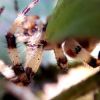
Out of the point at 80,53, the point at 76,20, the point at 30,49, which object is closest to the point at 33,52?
→ the point at 30,49

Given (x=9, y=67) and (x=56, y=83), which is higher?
(x=9, y=67)

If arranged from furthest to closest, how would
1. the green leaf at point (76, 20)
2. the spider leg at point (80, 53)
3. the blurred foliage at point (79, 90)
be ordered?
the blurred foliage at point (79, 90) → the spider leg at point (80, 53) → the green leaf at point (76, 20)

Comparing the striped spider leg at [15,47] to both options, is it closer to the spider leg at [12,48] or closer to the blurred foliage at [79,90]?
the spider leg at [12,48]

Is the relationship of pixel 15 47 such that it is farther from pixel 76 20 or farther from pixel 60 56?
pixel 76 20

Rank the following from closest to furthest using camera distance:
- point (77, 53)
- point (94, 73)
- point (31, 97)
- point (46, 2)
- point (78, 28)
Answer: point (78, 28) < point (77, 53) < point (94, 73) < point (46, 2) < point (31, 97)

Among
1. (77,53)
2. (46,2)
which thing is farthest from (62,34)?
(46,2)

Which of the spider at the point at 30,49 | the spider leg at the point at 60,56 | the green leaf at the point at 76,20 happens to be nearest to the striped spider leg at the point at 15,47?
the spider at the point at 30,49

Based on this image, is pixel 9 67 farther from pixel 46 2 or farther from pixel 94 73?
pixel 46 2
